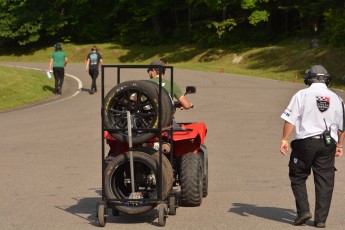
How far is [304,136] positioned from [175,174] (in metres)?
2.12

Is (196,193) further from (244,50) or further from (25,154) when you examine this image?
(244,50)

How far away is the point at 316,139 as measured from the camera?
355 inches

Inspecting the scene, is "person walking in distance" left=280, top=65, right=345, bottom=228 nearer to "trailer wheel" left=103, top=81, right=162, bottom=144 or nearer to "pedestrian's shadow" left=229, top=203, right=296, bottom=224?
"pedestrian's shadow" left=229, top=203, right=296, bottom=224

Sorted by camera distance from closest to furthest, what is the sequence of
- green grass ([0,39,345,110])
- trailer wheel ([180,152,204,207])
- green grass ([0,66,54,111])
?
trailer wheel ([180,152,204,207]) → green grass ([0,66,54,111]) → green grass ([0,39,345,110])

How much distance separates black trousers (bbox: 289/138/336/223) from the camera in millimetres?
9016

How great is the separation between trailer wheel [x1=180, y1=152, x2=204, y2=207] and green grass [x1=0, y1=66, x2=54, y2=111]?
1745cm

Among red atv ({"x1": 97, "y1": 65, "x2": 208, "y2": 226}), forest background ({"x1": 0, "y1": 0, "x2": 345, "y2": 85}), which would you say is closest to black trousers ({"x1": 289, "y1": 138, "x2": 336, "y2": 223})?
red atv ({"x1": 97, "y1": 65, "x2": 208, "y2": 226})

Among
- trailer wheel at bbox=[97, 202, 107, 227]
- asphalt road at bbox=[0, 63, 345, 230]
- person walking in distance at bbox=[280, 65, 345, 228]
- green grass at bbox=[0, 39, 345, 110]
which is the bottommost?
green grass at bbox=[0, 39, 345, 110]

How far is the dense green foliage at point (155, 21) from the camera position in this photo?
5784 centimetres

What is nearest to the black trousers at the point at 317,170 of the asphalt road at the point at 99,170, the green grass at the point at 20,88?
the asphalt road at the point at 99,170

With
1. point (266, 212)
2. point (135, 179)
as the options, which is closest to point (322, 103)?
point (266, 212)

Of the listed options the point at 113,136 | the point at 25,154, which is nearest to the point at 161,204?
the point at 113,136

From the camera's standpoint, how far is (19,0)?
78688mm

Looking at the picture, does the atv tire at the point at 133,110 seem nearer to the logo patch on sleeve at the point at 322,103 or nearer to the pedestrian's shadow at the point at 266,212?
the pedestrian's shadow at the point at 266,212
